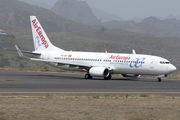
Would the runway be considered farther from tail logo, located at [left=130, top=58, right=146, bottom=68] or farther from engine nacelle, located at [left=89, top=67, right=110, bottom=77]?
engine nacelle, located at [left=89, top=67, right=110, bottom=77]

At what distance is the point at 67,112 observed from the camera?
50.6 ft

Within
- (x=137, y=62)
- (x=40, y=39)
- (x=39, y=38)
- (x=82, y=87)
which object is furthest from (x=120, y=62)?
(x=39, y=38)

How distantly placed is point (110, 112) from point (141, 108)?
92.1 inches

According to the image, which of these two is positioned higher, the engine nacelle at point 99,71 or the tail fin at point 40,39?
the tail fin at point 40,39

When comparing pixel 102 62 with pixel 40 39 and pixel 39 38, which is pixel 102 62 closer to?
pixel 40 39

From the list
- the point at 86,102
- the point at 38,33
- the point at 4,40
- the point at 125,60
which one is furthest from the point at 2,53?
the point at 86,102

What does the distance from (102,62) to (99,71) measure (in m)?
2.82

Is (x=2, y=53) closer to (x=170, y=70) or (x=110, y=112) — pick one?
(x=170, y=70)

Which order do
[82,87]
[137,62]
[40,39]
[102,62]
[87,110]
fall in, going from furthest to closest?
1. [40,39]
2. [102,62]
3. [137,62]
4. [82,87]
5. [87,110]

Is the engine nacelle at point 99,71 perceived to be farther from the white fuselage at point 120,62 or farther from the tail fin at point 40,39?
the tail fin at point 40,39

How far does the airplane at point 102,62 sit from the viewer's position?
40.8 meters

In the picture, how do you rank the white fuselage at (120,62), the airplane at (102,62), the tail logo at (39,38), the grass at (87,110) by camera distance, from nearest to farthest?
the grass at (87,110), the white fuselage at (120,62), the airplane at (102,62), the tail logo at (39,38)

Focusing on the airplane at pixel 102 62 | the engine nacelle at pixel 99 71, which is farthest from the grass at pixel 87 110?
the engine nacelle at pixel 99 71

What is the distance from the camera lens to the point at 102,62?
44.7 m
